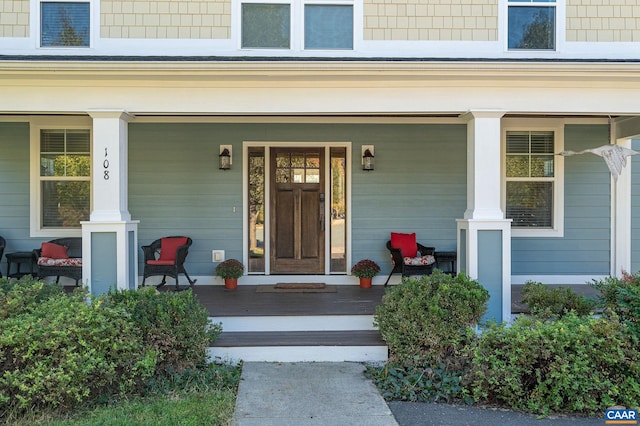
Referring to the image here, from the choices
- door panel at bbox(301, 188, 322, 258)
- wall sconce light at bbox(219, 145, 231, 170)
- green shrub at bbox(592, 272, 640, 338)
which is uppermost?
wall sconce light at bbox(219, 145, 231, 170)

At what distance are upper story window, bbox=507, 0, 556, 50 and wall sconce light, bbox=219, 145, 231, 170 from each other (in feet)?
12.8

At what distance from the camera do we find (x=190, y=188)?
7.02m

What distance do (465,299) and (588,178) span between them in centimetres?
378

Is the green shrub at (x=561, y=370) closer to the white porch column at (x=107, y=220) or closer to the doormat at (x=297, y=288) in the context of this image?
the doormat at (x=297, y=288)

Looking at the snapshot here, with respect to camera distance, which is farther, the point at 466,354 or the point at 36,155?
the point at 36,155

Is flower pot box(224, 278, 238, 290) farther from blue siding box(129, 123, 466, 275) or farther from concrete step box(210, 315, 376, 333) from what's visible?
concrete step box(210, 315, 376, 333)

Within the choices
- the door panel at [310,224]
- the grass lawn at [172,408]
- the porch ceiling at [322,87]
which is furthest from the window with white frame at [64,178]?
the grass lawn at [172,408]

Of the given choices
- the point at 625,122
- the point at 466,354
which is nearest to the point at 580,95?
the point at 625,122

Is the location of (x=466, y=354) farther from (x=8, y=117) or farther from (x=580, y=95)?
(x=8, y=117)

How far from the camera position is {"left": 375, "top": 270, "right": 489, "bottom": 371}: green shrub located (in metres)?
4.29

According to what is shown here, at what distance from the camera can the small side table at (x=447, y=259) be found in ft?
22.7

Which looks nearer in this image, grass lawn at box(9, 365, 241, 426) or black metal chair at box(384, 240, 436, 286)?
grass lawn at box(9, 365, 241, 426)

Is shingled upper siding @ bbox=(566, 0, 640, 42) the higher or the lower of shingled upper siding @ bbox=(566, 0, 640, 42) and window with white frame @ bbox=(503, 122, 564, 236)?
the higher

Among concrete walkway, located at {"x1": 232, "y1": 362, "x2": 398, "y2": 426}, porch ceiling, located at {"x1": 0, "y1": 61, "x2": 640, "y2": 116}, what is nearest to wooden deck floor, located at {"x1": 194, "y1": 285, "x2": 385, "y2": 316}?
concrete walkway, located at {"x1": 232, "y1": 362, "x2": 398, "y2": 426}
